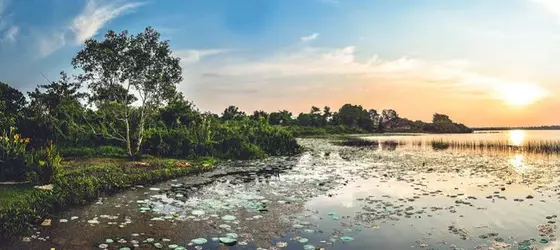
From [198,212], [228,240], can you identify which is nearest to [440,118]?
[198,212]

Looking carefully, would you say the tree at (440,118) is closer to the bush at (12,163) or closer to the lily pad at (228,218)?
the lily pad at (228,218)

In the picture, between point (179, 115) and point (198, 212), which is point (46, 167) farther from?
point (179, 115)

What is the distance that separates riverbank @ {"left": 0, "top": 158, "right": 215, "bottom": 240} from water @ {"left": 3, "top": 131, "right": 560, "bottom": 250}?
1.40 feet

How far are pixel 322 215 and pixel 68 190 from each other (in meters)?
6.70

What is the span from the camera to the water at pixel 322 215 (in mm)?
7652

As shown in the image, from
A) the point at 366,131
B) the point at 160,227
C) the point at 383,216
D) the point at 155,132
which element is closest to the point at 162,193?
the point at 160,227

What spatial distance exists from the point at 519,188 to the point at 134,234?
42.3 feet

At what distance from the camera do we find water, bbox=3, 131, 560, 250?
25.1 ft

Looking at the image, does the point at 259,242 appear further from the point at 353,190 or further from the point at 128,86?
the point at 128,86

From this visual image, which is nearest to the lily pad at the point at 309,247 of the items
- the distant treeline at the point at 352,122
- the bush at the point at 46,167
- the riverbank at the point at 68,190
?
the riverbank at the point at 68,190

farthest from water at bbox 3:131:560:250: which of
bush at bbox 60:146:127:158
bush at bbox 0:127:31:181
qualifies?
bush at bbox 60:146:127:158

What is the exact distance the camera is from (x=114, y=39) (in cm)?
1928

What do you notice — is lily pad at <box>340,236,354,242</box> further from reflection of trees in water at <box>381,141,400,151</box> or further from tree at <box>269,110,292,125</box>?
tree at <box>269,110,292,125</box>

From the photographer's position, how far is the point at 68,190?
10547 mm
